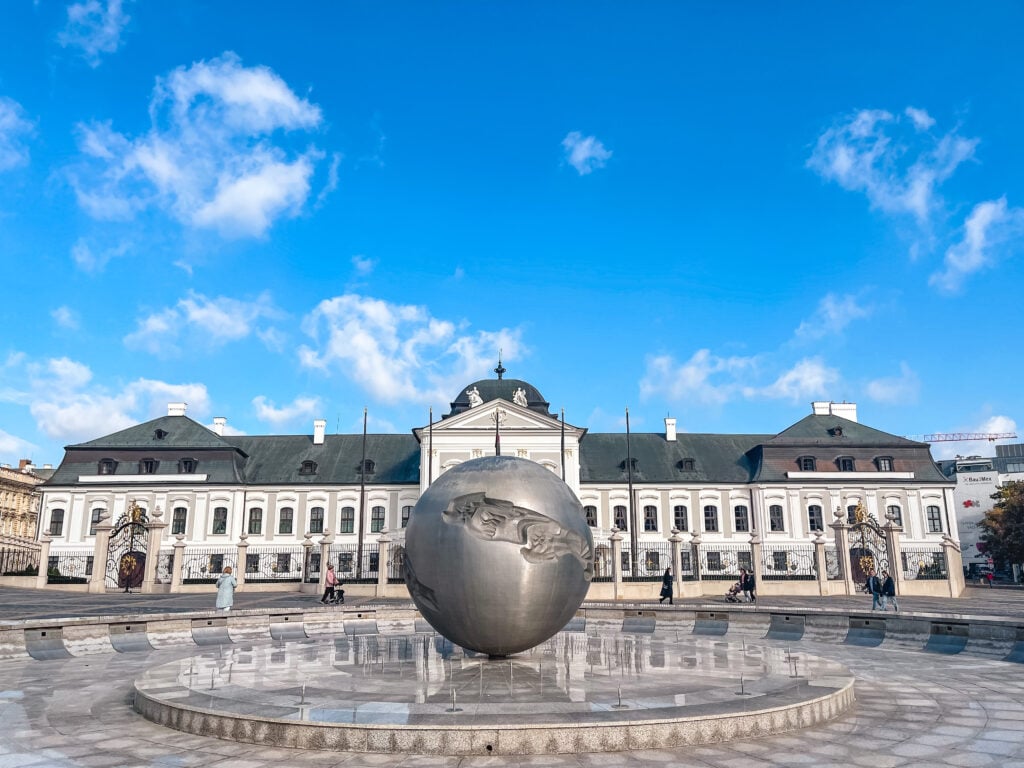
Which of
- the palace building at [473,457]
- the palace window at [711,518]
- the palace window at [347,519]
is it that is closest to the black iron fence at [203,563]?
the palace building at [473,457]

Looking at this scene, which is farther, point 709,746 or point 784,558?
point 784,558

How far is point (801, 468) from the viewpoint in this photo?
47.7 m

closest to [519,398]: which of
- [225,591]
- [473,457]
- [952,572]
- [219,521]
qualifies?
[473,457]

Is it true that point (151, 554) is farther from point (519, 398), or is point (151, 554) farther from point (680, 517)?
point (680, 517)

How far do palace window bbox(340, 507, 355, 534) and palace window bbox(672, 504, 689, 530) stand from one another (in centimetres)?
2134

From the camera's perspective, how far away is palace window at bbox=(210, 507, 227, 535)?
46.3 m

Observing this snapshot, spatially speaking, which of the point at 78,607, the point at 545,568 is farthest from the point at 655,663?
the point at 78,607

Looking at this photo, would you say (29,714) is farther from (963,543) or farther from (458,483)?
(963,543)

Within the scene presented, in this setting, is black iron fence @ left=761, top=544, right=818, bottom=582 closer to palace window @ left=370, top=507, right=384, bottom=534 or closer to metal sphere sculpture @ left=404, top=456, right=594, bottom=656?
palace window @ left=370, top=507, right=384, bottom=534

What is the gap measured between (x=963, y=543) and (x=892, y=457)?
39.8 metres

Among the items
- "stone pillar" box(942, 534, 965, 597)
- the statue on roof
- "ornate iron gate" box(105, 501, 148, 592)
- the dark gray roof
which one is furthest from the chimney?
"ornate iron gate" box(105, 501, 148, 592)

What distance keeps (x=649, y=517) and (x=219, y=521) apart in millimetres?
28082

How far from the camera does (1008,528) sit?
51.7 meters

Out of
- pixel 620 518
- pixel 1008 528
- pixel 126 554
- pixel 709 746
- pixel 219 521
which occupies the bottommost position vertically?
pixel 709 746
